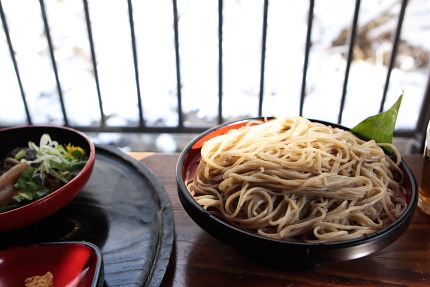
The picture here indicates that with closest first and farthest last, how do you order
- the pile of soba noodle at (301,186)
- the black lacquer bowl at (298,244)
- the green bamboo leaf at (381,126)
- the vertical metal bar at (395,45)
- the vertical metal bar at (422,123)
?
the black lacquer bowl at (298,244) < the pile of soba noodle at (301,186) < the green bamboo leaf at (381,126) < the vertical metal bar at (395,45) < the vertical metal bar at (422,123)

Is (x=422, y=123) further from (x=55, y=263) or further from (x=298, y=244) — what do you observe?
(x=55, y=263)

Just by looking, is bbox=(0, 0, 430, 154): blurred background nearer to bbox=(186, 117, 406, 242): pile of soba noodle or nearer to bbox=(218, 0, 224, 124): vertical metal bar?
bbox=(218, 0, 224, 124): vertical metal bar

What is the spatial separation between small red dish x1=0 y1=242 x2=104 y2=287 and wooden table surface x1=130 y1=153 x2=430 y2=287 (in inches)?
7.9

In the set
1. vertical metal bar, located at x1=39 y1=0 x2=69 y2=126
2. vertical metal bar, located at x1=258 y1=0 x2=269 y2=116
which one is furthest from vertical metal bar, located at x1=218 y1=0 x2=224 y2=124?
vertical metal bar, located at x1=39 y1=0 x2=69 y2=126

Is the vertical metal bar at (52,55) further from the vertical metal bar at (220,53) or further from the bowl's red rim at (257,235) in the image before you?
the bowl's red rim at (257,235)

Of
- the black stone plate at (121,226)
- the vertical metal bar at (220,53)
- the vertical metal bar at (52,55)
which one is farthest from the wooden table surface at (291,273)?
the vertical metal bar at (52,55)

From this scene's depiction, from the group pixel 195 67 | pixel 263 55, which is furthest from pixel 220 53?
pixel 195 67

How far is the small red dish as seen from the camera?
818mm

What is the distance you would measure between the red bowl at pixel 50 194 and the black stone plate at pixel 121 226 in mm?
96

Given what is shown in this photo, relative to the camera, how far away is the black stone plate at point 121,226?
90cm

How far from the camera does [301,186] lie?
865 mm

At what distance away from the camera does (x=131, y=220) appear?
1068mm

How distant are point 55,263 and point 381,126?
100 cm

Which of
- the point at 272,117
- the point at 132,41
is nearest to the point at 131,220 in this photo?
the point at 272,117
